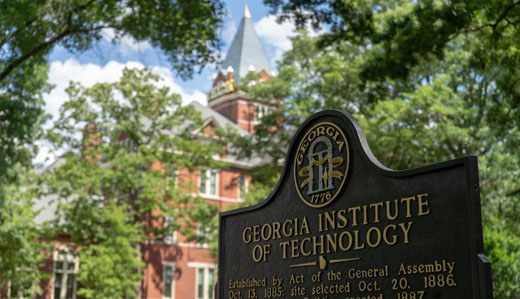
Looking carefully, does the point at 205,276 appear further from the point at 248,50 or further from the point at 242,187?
the point at 248,50

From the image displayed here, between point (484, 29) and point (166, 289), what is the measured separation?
30951mm

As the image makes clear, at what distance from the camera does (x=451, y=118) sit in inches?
947

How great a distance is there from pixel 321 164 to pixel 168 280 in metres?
34.4

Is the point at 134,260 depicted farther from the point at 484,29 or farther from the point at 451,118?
the point at 484,29

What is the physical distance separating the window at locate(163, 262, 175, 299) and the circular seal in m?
33.5

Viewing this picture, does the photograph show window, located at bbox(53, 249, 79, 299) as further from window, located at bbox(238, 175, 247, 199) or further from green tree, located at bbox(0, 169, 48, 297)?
window, located at bbox(238, 175, 247, 199)

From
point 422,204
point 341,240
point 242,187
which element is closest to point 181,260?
point 242,187

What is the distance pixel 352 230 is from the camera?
5773mm

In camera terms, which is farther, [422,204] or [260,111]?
[260,111]

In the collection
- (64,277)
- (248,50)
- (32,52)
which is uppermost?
(248,50)

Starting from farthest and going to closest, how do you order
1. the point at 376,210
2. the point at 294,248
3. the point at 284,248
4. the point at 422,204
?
the point at 284,248 < the point at 294,248 < the point at 376,210 < the point at 422,204

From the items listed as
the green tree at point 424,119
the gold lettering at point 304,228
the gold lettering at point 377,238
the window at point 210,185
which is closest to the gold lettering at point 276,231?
the gold lettering at point 304,228

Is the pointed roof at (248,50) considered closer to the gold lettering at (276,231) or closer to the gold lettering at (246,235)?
the gold lettering at (246,235)

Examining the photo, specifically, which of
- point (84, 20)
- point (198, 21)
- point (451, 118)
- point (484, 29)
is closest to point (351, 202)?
point (484, 29)
